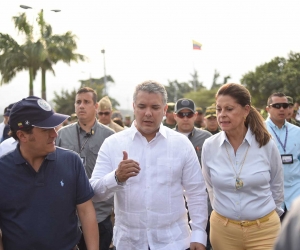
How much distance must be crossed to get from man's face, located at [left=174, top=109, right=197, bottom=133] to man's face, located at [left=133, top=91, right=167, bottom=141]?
283 centimetres

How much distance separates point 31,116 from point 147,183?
1.08 m

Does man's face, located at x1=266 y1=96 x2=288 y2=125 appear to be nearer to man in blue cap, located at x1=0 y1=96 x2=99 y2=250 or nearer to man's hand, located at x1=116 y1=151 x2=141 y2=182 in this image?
man's hand, located at x1=116 y1=151 x2=141 y2=182

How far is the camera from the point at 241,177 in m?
4.25

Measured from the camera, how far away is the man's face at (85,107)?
5.93 meters

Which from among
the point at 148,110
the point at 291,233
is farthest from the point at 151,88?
the point at 291,233

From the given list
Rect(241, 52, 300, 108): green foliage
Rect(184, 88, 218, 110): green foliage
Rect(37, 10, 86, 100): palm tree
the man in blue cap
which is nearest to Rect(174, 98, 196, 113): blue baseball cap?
the man in blue cap

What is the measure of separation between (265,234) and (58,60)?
33681 mm

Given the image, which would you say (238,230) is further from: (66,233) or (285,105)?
(285,105)

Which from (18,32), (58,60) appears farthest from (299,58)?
(18,32)

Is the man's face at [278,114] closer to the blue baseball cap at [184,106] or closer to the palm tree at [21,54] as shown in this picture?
the blue baseball cap at [184,106]

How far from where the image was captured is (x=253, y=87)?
49000 millimetres

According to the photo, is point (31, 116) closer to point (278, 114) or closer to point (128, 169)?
point (128, 169)

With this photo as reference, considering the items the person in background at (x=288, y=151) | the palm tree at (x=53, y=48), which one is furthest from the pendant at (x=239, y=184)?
the palm tree at (x=53, y=48)

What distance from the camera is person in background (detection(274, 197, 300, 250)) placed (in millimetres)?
1372
